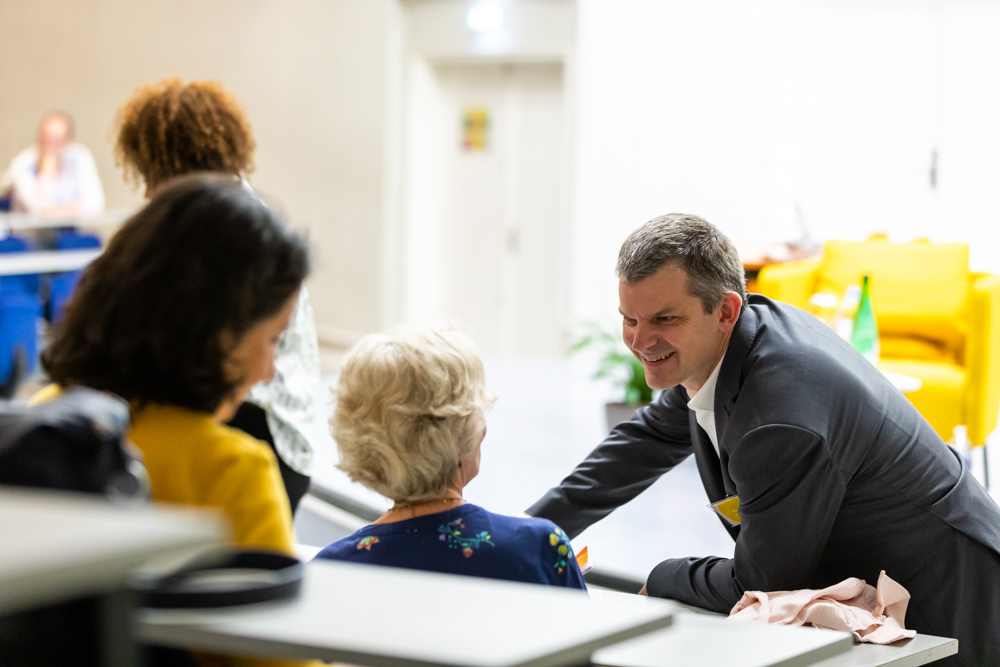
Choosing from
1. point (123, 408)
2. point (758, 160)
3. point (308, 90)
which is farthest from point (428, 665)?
point (308, 90)

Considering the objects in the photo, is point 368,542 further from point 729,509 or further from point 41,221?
point 41,221

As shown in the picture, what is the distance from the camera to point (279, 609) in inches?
29.6

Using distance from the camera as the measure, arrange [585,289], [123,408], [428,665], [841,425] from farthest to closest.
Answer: [585,289]
[841,425]
[123,408]
[428,665]

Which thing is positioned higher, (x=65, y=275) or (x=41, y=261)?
(x=41, y=261)

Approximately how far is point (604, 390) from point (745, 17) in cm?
271

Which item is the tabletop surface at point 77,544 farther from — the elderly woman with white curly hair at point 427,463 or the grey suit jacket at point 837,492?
the grey suit jacket at point 837,492

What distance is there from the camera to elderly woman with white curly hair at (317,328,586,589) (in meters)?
1.45

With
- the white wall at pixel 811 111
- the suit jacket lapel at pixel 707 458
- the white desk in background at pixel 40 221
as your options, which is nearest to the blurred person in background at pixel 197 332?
the suit jacket lapel at pixel 707 458

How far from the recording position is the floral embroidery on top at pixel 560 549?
4.82 ft

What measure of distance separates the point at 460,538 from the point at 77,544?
0.94 m

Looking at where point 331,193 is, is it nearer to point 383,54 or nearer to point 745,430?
point 383,54

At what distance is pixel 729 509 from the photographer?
6.52ft

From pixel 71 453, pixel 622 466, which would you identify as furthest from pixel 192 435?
pixel 622 466

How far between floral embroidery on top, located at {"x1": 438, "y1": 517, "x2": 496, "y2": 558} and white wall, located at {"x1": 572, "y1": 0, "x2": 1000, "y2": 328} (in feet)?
18.9
